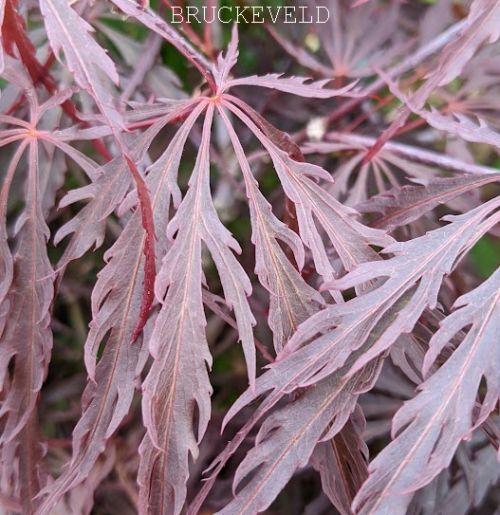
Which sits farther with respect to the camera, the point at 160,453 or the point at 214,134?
the point at 214,134

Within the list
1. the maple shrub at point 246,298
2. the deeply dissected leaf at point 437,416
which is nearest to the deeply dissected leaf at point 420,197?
the maple shrub at point 246,298

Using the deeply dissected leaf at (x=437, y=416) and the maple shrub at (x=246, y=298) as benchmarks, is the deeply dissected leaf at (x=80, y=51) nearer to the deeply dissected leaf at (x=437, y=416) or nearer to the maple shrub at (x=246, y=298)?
the maple shrub at (x=246, y=298)

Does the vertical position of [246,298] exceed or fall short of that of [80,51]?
it falls short

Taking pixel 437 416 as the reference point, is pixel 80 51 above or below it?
above

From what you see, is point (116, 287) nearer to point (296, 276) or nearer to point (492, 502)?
point (296, 276)

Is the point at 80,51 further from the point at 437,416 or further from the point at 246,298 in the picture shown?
the point at 437,416

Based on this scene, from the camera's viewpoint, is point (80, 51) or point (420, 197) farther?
point (420, 197)

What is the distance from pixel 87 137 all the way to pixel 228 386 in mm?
338

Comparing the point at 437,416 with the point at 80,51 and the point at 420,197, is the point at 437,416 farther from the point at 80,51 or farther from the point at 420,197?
the point at 80,51

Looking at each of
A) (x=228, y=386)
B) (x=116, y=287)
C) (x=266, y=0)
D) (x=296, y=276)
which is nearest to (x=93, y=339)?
(x=116, y=287)

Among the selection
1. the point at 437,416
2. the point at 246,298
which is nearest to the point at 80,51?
the point at 246,298

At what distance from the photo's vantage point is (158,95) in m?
0.65

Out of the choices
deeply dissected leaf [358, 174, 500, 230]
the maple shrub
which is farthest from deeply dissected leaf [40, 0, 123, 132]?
deeply dissected leaf [358, 174, 500, 230]

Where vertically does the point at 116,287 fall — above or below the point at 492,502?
above
